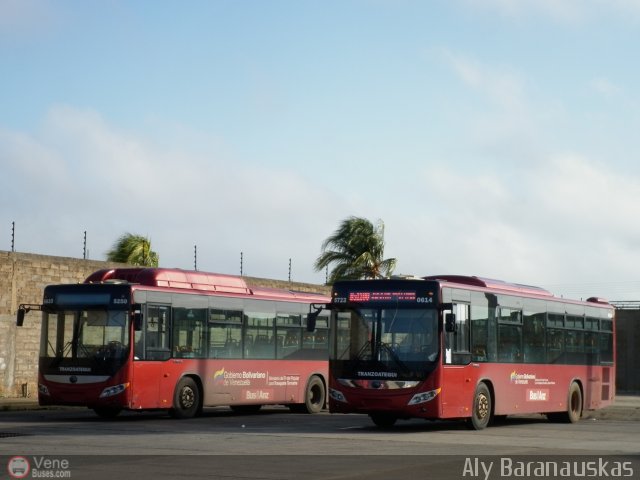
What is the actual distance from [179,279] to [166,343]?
1.59 metres

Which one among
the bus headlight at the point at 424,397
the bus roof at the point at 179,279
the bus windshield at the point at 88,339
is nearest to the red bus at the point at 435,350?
the bus headlight at the point at 424,397

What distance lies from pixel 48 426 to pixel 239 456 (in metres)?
7.21

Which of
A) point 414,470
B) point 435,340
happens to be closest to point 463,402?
point 435,340

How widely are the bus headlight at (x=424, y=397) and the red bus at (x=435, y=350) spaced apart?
19 millimetres

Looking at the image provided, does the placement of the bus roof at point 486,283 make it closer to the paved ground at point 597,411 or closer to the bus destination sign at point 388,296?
the bus destination sign at point 388,296

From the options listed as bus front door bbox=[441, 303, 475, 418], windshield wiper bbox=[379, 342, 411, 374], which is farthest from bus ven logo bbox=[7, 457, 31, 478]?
bus front door bbox=[441, 303, 475, 418]

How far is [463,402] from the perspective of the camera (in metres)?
24.0

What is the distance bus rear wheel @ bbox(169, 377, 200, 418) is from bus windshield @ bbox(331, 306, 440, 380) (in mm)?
4476

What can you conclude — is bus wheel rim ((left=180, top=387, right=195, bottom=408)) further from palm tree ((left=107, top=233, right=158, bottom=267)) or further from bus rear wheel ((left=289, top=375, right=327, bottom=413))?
palm tree ((left=107, top=233, right=158, bottom=267))

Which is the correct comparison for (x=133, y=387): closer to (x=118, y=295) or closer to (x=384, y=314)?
(x=118, y=295)

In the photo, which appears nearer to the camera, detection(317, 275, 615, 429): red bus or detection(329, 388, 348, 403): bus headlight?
detection(317, 275, 615, 429): red bus

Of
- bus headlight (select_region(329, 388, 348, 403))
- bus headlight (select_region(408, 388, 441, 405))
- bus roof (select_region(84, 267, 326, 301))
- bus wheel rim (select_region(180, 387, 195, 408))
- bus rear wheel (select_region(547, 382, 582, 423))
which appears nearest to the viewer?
bus headlight (select_region(408, 388, 441, 405))

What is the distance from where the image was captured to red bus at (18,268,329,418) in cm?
2552

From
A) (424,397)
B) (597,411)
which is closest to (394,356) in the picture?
(424,397)
